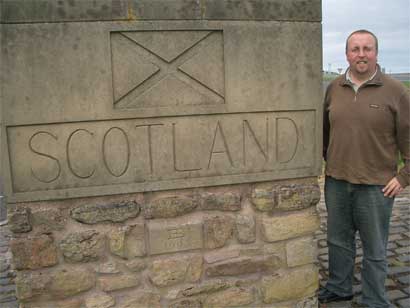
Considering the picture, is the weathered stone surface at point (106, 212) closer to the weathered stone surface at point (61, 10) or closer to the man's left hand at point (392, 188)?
the weathered stone surface at point (61, 10)

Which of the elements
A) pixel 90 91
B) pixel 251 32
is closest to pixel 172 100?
pixel 90 91

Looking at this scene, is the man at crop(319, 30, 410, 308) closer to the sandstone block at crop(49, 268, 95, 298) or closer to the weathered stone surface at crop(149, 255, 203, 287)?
the weathered stone surface at crop(149, 255, 203, 287)

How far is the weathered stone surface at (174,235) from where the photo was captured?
7.95 ft

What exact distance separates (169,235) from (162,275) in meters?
0.25

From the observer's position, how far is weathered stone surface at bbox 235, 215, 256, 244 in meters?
2.54

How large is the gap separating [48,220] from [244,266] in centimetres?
122

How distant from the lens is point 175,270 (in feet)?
8.11

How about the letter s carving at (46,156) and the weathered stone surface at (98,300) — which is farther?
the weathered stone surface at (98,300)

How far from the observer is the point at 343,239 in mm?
3008

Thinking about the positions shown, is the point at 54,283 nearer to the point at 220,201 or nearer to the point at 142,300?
the point at 142,300

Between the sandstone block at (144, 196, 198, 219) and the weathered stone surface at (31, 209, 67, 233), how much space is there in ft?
1.60

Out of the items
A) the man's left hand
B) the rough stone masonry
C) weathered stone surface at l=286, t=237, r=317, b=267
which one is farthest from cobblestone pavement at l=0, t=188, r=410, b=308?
the rough stone masonry

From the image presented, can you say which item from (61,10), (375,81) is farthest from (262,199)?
(61,10)

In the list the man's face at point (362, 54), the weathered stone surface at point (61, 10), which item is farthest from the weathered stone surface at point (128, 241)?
the man's face at point (362, 54)
